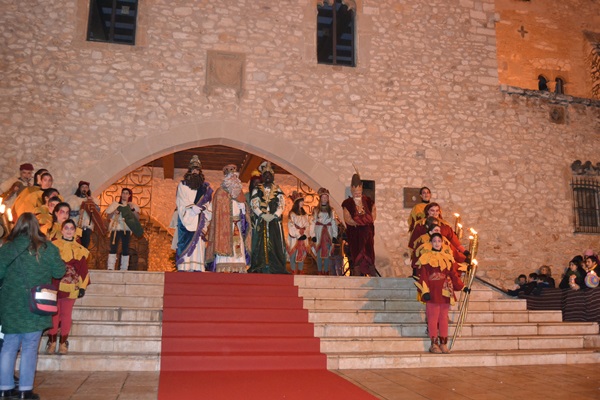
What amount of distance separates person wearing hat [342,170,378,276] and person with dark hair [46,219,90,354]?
4.47m

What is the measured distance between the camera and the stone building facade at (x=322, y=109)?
9.45 meters

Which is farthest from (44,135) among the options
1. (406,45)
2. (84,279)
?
(406,45)

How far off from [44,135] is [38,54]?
4.68 feet

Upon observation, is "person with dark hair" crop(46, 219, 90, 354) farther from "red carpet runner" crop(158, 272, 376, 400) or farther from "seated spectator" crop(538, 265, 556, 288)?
"seated spectator" crop(538, 265, 556, 288)

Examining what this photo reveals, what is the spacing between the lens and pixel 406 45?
36.1 feet

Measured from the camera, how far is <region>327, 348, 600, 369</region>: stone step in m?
5.61

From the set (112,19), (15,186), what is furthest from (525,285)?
(112,19)

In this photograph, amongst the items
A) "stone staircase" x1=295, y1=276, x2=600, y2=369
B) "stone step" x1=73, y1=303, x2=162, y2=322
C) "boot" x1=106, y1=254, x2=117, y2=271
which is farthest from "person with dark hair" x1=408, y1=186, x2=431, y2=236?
"boot" x1=106, y1=254, x2=117, y2=271

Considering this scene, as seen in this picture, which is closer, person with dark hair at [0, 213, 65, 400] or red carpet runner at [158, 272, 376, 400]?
person with dark hair at [0, 213, 65, 400]

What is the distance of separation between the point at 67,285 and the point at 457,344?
4229 millimetres

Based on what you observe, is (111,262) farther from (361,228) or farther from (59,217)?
(361,228)

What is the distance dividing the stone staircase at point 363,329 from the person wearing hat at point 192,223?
2.44 feet

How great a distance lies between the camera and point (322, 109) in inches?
410

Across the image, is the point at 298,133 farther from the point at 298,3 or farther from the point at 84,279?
the point at 84,279
